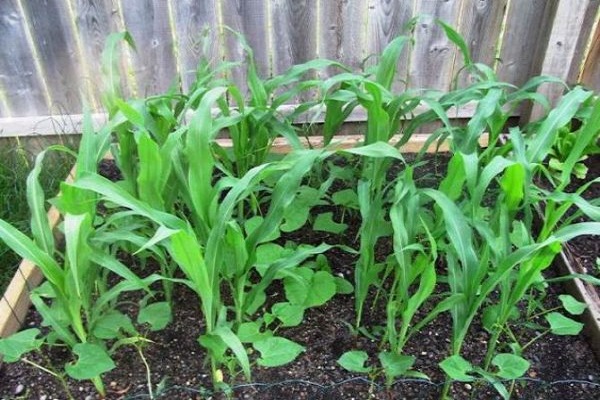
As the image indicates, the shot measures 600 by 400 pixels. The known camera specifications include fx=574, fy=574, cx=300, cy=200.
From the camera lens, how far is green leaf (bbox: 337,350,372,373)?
1.25 m

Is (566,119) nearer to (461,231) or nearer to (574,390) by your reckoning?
(461,231)

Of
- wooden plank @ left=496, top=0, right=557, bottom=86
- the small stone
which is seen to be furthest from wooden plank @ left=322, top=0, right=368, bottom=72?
the small stone

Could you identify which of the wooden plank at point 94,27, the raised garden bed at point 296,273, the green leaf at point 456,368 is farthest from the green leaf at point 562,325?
the wooden plank at point 94,27

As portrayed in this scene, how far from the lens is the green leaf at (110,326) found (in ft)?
4.18

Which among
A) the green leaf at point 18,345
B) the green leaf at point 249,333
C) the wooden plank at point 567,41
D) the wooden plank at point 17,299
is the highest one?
the wooden plank at point 567,41

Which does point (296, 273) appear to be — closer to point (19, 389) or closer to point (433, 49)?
point (19, 389)

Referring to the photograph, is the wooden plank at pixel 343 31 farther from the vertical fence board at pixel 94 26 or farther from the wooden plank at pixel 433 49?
the vertical fence board at pixel 94 26

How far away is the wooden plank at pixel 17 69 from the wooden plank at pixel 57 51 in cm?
4

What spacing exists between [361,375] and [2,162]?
5.45ft

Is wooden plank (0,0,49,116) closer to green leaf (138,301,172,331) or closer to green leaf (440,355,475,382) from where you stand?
green leaf (138,301,172,331)

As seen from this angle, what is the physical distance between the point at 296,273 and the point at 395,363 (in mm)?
310

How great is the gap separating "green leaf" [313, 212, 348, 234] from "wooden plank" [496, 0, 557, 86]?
1008 mm

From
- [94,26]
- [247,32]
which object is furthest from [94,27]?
[247,32]

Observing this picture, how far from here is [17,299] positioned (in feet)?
Result: 4.92
